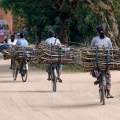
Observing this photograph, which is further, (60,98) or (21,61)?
(21,61)

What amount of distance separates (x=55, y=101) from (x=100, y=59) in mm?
1629

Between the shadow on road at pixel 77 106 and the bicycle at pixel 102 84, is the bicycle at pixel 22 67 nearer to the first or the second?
the bicycle at pixel 102 84

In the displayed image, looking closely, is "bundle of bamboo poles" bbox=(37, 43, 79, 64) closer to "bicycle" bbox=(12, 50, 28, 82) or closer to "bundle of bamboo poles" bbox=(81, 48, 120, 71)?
"bundle of bamboo poles" bbox=(81, 48, 120, 71)

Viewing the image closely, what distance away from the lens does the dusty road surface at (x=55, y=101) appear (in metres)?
13.5

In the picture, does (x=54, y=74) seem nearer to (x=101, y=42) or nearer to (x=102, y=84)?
(x=101, y=42)

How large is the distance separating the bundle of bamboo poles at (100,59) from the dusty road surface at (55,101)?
2.98 feet

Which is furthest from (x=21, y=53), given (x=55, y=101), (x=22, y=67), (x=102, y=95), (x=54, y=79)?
(x=102, y=95)

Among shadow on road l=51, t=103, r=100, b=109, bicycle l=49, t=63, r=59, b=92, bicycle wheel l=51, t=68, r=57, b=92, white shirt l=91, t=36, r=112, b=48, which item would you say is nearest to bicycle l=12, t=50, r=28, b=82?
bicycle l=49, t=63, r=59, b=92

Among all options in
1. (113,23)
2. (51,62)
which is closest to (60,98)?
(51,62)

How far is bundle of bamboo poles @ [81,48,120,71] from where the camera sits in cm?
1581

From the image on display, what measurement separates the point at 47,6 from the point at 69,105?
20.6 metres

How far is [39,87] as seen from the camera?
20.6 meters

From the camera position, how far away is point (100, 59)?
15.8 metres

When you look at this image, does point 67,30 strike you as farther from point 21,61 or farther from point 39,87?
point 39,87
